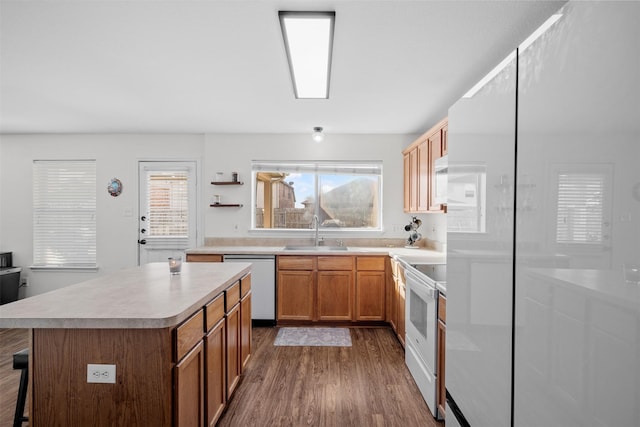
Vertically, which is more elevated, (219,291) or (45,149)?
(45,149)

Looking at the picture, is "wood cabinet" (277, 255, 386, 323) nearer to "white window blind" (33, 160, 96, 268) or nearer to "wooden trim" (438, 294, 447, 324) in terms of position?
"wooden trim" (438, 294, 447, 324)

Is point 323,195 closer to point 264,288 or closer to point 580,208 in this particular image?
point 264,288

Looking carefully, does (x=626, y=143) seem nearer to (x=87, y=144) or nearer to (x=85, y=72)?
(x=85, y=72)

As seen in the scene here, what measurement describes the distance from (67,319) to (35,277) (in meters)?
4.52

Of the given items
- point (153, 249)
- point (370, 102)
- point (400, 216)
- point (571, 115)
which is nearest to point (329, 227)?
point (400, 216)

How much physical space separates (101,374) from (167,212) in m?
3.60

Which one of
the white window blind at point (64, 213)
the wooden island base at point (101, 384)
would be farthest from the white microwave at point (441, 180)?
the white window blind at point (64, 213)

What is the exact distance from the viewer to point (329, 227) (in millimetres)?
4641

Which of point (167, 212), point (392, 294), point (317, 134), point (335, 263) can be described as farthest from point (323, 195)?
point (167, 212)

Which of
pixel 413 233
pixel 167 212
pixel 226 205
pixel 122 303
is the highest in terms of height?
pixel 226 205

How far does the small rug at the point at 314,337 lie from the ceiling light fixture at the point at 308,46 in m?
2.47

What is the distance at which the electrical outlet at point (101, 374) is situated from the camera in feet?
4.57

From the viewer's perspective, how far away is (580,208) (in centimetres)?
69

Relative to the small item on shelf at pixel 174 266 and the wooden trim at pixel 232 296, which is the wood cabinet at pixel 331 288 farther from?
the small item on shelf at pixel 174 266
